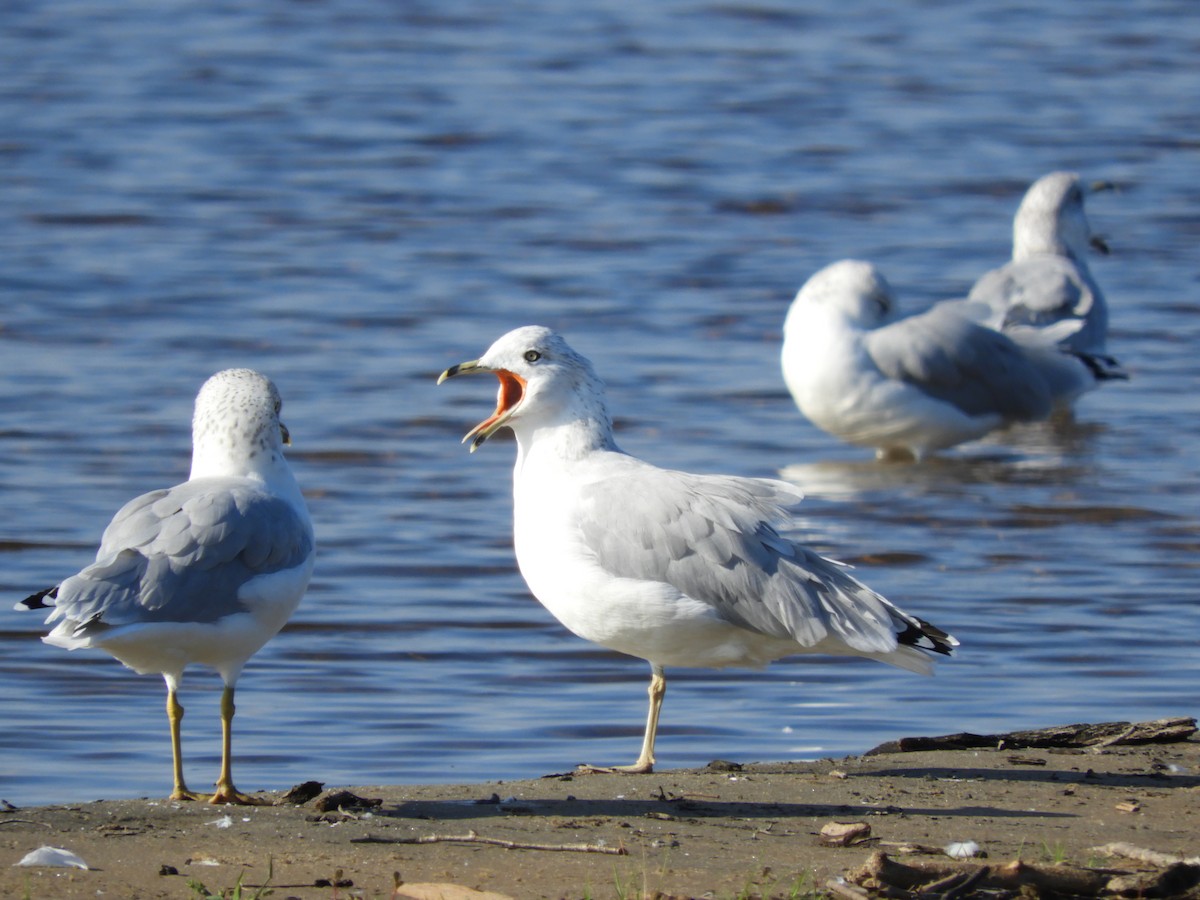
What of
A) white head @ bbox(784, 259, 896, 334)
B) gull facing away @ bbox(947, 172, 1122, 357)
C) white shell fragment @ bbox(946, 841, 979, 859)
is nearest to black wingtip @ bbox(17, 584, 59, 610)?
white shell fragment @ bbox(946, 841, 979, 859)

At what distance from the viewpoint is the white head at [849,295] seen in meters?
10.9

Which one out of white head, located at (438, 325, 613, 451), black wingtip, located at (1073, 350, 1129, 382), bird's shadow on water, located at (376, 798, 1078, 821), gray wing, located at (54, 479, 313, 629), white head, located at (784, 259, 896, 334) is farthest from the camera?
black wingtip, located at (1073, 350, 1129, 382)

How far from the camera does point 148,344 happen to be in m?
12.6

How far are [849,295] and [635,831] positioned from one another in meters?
6.52

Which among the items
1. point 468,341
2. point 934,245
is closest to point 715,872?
point 468,341

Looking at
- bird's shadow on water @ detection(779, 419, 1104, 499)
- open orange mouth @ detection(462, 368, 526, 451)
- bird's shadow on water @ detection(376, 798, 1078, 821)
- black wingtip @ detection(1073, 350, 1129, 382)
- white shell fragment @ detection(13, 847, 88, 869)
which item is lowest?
bird's shadow on water @ detection(779, 419, 1104, 499)

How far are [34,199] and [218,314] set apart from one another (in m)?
3.85

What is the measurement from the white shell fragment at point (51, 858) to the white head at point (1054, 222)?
1053 centimetres

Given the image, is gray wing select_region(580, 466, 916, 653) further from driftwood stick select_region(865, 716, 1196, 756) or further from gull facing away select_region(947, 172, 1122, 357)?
gull facing away select_region(947, 172, 1122, 357)

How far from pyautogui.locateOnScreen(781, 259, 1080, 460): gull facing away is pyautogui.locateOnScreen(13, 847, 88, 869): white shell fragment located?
22.3ft

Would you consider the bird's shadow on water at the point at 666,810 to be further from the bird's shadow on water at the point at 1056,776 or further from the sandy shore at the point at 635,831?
the bird's shadow on water at the point at 1056,776

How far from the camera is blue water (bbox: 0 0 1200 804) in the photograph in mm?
6840

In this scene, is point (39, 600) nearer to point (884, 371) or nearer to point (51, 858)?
point (51, 858)

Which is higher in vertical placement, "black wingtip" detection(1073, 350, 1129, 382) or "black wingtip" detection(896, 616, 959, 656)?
"black wingtip" detection(896, 616, 959, 656)
